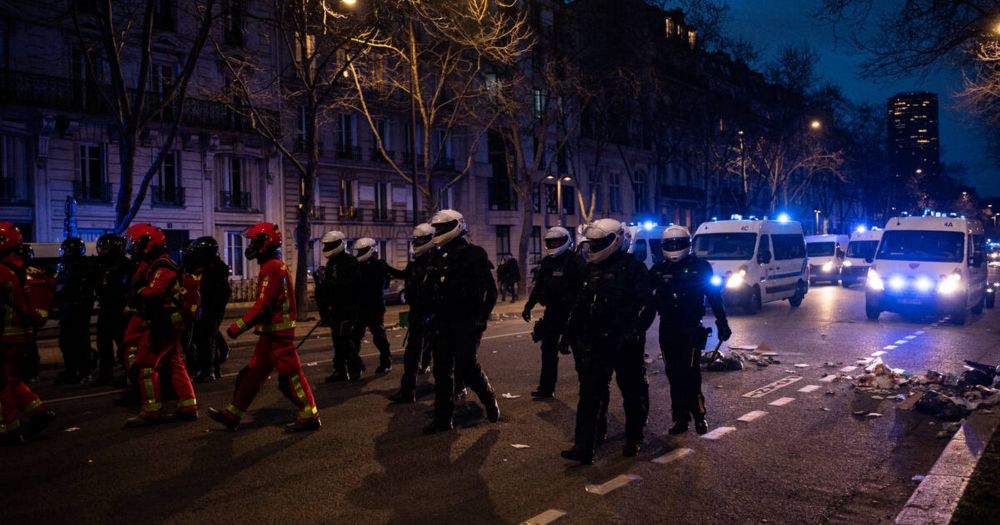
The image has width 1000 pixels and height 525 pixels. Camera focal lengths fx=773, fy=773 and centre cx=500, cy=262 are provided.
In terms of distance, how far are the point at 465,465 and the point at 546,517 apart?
1.31 metres

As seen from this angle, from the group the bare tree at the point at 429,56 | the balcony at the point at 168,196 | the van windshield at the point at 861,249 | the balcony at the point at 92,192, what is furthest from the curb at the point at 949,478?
the balcony at the point at 168,196

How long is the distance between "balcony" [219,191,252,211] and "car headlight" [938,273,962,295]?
25.2m

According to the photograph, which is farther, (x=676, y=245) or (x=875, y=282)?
(x=875, y=282)

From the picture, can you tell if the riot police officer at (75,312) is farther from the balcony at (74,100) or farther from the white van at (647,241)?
the white van at (647,241)

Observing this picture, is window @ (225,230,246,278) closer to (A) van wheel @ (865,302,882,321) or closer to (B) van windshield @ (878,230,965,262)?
(A) van wheel @ (865,302,882,321)

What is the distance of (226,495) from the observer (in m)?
5.36

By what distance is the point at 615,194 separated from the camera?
172ft

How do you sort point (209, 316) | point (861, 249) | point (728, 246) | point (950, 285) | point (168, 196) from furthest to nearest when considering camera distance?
point (861, 249), point (168, 196), point (728, 246), point (950, 285), point (209, 316)

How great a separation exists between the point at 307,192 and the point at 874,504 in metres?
16.7

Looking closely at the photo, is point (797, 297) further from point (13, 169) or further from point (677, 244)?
point (13, 169)

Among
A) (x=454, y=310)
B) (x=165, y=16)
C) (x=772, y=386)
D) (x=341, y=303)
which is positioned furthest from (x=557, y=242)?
(x=165, y=16)

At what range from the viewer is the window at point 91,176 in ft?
88.9

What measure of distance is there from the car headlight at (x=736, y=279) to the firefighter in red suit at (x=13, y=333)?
621 inches

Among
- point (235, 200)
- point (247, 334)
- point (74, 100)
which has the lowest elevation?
point (247, 334)
